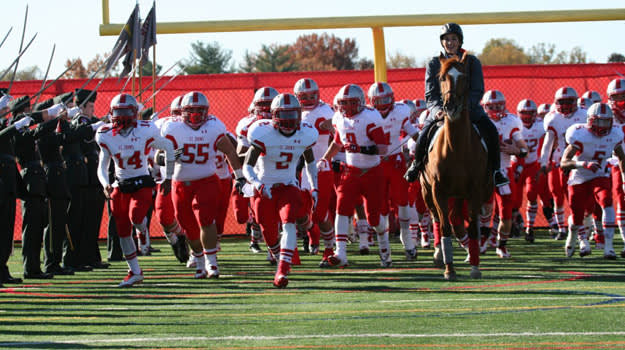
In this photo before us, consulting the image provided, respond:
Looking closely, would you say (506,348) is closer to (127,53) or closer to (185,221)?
(185,221)

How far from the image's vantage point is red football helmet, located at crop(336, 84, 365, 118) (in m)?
12.3

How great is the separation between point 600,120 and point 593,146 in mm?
318

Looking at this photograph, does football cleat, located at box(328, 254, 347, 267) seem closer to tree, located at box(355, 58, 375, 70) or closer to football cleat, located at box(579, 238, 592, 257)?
football cleat, located at box(579, 238, 592, 257)

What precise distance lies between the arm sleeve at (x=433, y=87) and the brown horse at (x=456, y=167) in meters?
0.34

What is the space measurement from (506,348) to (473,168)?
399cm

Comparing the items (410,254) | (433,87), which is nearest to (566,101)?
(410,254)

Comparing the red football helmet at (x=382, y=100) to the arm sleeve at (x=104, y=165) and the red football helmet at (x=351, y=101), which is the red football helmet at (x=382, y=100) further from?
the arm sleeve at (x=104, y=165)

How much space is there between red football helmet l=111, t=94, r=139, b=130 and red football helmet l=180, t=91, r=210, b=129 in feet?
2.07

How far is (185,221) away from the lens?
1158 centimetres

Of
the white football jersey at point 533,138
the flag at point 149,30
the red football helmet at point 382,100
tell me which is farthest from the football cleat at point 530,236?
the flag at point 149,30

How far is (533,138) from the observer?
52.9ft

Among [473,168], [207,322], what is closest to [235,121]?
[473,168]

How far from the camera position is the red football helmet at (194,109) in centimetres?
1152

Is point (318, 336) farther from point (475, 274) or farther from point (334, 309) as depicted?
point (475, 274)
